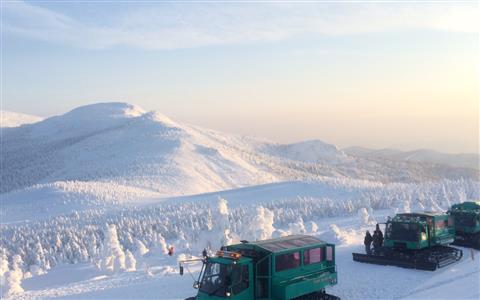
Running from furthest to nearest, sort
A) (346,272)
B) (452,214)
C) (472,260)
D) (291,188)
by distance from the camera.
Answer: (291,188)
(452,214)
(472,260)
(346,272)

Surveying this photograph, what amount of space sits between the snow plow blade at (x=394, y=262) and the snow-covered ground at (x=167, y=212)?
522mm

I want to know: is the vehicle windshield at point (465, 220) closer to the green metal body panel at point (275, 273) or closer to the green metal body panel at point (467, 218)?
the green metal body panel at point (467, 218)

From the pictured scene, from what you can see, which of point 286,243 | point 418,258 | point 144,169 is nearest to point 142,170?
point 144,169

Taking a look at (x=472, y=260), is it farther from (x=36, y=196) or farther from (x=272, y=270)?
(x=36, y=196)

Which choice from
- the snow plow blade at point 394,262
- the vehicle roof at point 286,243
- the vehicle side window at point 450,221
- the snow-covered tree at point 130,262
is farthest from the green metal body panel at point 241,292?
the snow-covered tree at point 130,262

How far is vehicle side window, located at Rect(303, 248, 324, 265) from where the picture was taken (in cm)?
1810

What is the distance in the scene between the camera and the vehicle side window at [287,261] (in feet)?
55.5

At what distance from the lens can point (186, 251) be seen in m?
46.1

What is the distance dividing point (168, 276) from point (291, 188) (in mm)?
63741

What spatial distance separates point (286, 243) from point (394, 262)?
31.5ft

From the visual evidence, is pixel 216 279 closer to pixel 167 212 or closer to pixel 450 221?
pixel 450 221

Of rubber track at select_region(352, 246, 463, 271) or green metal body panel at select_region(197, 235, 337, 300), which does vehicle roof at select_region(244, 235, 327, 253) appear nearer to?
green metal body panel at select_region(197, 235, 337, 300)

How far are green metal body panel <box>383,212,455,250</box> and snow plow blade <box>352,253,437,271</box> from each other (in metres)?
1.19

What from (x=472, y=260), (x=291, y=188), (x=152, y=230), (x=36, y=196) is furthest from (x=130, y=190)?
(x=472, y=260)
